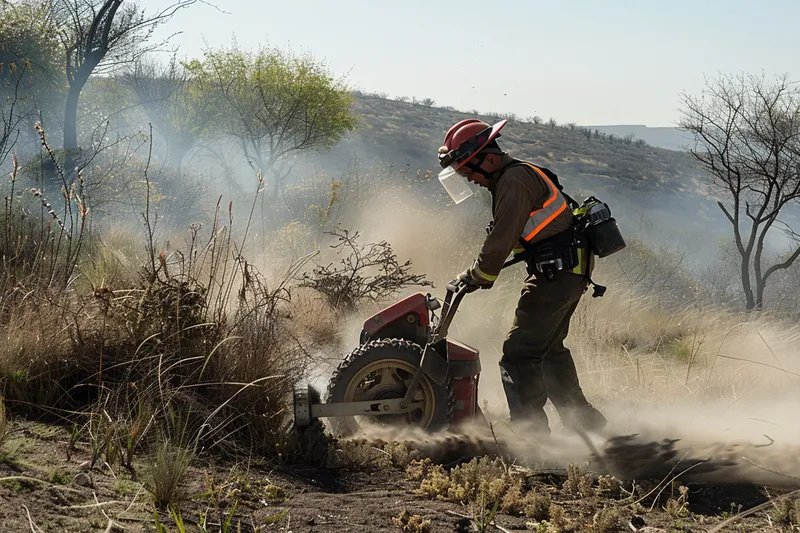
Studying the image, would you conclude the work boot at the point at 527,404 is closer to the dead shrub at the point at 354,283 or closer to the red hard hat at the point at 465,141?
the red hard hat at the point at 465,141

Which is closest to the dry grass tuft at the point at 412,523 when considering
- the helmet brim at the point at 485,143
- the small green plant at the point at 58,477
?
the small green plant at the point at 58,477

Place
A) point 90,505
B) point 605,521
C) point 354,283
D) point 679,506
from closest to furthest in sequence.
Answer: point 90,505 < point 605,521 < point 679,506 < point 354,283

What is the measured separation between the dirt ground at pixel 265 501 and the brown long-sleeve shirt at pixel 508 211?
50.5 inches

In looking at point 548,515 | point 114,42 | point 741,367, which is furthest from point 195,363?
point 114,42

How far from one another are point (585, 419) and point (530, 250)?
124cm

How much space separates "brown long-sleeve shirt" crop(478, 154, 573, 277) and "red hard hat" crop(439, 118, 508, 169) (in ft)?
0.76

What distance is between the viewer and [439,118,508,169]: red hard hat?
457 cm

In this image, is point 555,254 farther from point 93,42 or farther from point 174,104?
point 174,104

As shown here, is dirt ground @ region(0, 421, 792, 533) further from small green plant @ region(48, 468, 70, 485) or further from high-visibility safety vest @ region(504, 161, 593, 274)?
high-visibility safety vest @ region(504, 161, 593, 274)

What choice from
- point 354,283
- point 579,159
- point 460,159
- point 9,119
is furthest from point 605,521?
point 579,159

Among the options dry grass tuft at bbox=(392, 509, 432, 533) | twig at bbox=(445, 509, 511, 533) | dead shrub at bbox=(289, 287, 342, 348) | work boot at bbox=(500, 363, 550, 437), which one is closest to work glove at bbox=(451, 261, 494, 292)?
work boot at bbox=(500, 363, 550, 437)

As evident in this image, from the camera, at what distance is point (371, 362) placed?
4664 mm

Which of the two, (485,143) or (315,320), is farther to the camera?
(315,320)

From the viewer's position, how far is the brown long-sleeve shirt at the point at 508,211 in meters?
4.43
